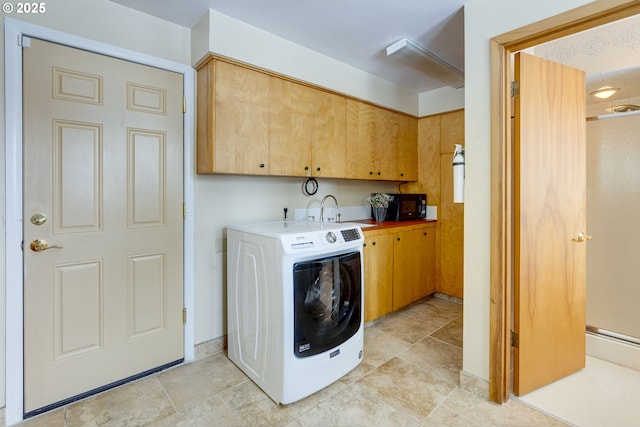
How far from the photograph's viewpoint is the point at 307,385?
5.88 ft

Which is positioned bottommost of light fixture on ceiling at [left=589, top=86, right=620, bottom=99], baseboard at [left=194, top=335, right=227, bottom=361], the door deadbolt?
baseboard at [left=194, top=335, right=227, bottom=361]

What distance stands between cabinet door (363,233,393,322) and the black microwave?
1.56 feet

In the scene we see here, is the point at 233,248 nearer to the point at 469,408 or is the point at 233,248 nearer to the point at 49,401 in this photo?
the point at 49,401

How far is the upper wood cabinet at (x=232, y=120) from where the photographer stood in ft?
6.69

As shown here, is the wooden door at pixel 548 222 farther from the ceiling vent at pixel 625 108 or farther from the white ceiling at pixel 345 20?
the ceiling vent at pixel 625 108

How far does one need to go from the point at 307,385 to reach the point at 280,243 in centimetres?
87

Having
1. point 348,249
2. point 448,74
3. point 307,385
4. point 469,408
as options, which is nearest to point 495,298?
point 469,408

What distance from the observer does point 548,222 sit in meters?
1.88

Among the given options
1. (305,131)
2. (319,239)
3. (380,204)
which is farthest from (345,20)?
(380,204)

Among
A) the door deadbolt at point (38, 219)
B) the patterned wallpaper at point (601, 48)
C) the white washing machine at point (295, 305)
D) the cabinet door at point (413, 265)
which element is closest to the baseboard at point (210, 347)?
the white washing machine at point (295, 305)

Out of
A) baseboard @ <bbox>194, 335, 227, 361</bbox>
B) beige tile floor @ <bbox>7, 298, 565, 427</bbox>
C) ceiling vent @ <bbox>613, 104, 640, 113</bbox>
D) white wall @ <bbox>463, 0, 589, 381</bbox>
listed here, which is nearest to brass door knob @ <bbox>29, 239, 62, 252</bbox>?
beige tile floor @ <bbox>7, 298, 565, 427</bbox>

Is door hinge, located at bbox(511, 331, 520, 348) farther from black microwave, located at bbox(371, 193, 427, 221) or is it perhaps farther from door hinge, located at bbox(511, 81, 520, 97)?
black microwave, located at bbox(371, 193, 427, 221)

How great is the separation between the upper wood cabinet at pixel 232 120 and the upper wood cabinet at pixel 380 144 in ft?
3.17

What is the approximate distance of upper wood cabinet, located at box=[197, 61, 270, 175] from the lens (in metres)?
2.04
